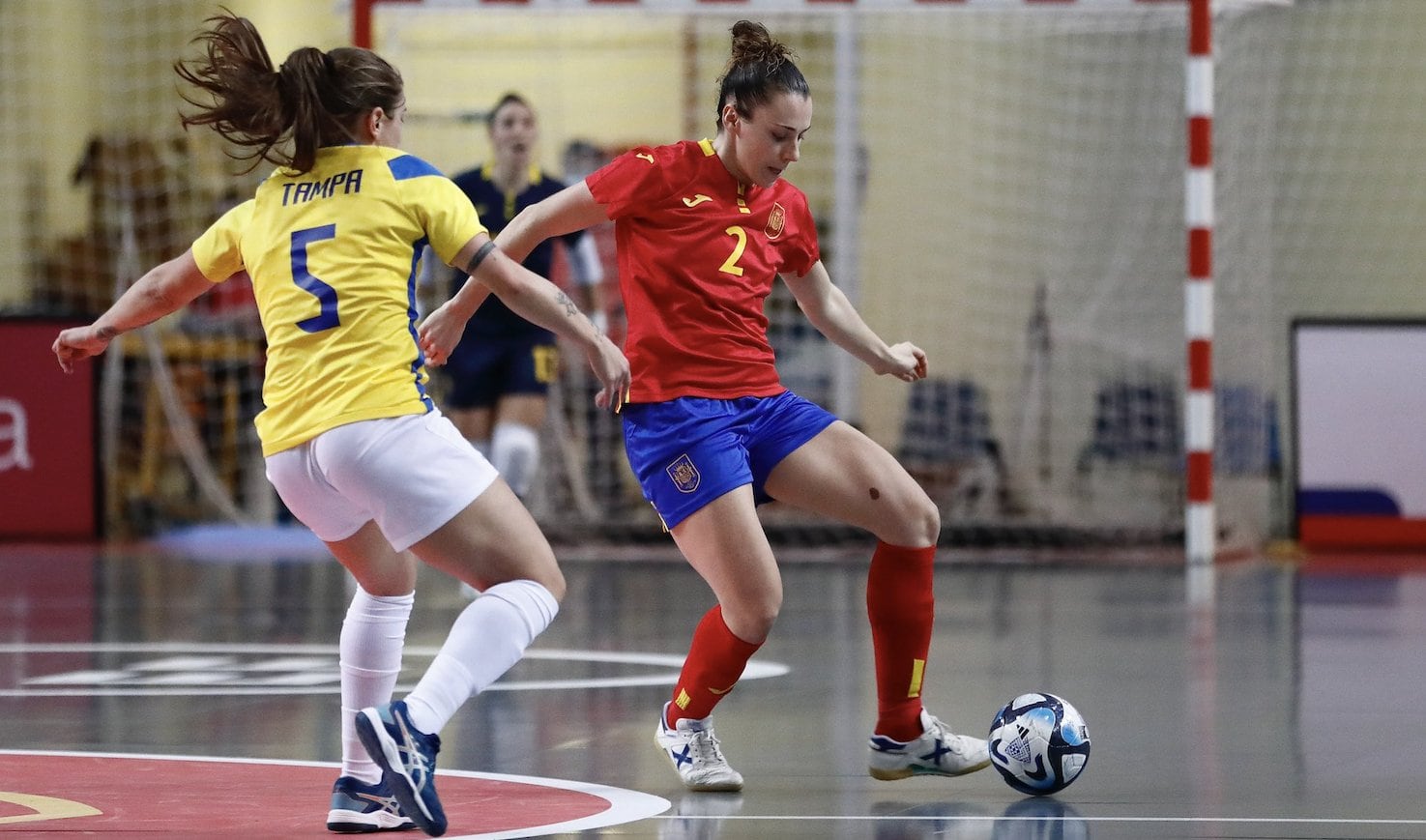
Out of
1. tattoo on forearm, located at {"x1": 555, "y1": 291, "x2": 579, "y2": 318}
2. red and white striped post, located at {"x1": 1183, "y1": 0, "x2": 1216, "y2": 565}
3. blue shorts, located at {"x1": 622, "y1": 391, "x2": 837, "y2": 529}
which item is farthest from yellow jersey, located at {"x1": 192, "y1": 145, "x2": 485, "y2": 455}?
red and white striped post, located at {"x1": 1183, "y1": 0, "x2": 1216, "y2": 565}

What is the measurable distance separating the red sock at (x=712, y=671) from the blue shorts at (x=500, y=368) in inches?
164

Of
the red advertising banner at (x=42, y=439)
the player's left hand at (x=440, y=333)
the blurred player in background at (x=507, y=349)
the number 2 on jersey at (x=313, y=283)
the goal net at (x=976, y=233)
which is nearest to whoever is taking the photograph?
the number 2 on jersey at (x=313, y=283)

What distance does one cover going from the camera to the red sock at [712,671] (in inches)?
171

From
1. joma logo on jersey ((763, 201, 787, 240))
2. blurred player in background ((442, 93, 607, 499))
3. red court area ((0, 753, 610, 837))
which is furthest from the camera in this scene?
blurred player in background ((442, 93, 607, 499))

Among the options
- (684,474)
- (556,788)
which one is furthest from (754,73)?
(556,788)

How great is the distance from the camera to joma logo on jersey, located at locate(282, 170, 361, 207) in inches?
144

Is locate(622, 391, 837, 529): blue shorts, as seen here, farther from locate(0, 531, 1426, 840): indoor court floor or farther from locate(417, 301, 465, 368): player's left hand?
locate(0, 531, 1426, 840): indoor court floor

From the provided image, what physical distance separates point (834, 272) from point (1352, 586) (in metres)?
3.97

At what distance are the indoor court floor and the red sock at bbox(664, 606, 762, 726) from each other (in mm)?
181

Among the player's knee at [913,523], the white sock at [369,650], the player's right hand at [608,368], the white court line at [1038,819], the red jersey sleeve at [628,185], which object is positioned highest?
the red jersey sleeve at [628,185]

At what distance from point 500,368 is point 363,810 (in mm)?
4955

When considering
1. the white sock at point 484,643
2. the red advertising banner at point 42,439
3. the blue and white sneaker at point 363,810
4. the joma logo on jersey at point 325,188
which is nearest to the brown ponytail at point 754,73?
the joma logo on jersey at point 325,188

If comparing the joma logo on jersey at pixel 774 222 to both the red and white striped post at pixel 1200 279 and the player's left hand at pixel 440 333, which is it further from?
the red and white striped post at pixel 1200 279

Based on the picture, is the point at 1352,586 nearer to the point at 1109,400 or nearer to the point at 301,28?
the point at 1109,400
